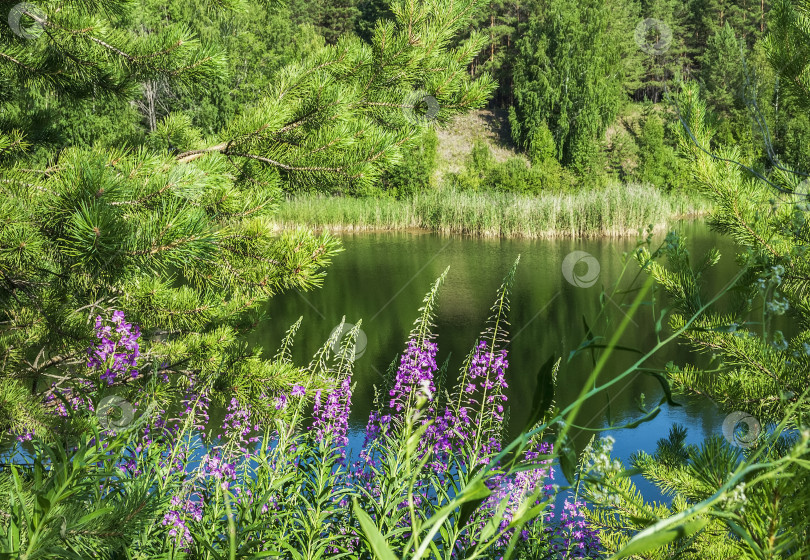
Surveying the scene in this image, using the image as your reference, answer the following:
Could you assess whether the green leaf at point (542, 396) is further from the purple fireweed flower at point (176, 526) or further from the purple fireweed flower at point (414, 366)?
the purple fireweed flower at point (414, 366)

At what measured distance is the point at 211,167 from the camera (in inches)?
96.3

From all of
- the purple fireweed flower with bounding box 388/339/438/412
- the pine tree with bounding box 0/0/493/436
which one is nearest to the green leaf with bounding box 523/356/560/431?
the purple fireweed flower with bounding box 388/339/438/412

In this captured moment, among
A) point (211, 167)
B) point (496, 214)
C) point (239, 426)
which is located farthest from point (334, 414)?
point (496, 214)

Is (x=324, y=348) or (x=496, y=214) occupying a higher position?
(x=324, y=348)

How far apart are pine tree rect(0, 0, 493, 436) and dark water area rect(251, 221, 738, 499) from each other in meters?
1.53

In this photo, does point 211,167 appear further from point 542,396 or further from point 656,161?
point 656,161

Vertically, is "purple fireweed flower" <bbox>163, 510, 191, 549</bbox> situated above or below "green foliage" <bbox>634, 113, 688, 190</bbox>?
above

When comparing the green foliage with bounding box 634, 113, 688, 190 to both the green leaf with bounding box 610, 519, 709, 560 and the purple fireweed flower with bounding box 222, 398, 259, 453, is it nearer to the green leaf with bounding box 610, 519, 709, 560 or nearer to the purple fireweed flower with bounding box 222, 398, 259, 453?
the purple fireweed flower with bounding box 222, 398, 259, 453

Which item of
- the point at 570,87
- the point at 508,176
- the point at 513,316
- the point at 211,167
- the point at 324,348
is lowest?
the point at 508,176

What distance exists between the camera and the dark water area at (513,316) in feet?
20.0

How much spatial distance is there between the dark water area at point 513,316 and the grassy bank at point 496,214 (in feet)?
2.75

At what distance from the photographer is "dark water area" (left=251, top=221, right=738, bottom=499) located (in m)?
6.11

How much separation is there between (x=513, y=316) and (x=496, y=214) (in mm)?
8111

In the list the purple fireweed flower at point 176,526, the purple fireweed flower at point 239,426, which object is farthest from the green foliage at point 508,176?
the purple fireweed flower at point 176,526
